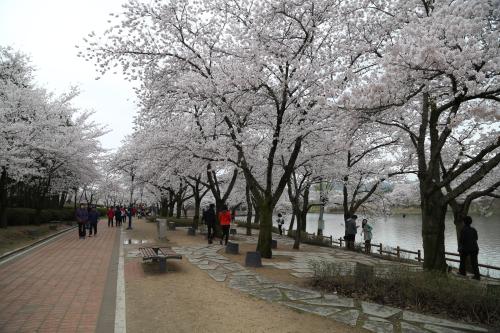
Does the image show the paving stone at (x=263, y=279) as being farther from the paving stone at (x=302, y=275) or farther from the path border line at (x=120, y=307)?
the path border line at (x=120, y=307)

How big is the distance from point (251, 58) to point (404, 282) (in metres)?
7.73

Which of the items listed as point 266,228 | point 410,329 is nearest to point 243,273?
point 266,228

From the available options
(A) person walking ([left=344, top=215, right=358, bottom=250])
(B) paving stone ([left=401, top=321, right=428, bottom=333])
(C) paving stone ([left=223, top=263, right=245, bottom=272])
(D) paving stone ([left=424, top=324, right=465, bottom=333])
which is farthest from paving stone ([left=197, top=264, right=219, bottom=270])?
(A) person walking ([left=344, top=215, right=358, bottom=250])

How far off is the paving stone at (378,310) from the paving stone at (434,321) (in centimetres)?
21

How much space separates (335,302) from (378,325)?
4.26ft

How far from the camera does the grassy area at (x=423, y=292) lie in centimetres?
597

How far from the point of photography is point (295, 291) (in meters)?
7.60

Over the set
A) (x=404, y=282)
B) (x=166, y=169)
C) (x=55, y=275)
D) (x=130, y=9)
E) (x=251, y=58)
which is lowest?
(x=55, y=275)

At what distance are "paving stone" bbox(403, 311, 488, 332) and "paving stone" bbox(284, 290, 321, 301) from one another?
5.86 ft

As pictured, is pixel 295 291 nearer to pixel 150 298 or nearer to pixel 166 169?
pixel 150 298

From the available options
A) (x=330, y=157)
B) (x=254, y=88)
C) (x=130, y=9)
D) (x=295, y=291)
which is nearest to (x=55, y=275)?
(x=295, y=291)

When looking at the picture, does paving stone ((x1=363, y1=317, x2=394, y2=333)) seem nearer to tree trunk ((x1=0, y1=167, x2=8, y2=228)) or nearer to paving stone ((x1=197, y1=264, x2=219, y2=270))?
paving stone ((x1=197, y1=264, x2=219, y2=270))

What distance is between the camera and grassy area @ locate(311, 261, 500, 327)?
235 inches

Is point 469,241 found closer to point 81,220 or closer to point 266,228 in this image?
point 266,228
